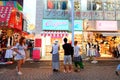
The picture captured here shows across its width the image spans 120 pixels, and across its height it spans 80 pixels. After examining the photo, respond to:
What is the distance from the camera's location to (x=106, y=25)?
108 ft

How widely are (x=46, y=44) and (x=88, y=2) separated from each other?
704 cm

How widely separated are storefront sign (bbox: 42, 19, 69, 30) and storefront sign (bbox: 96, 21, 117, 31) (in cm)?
364

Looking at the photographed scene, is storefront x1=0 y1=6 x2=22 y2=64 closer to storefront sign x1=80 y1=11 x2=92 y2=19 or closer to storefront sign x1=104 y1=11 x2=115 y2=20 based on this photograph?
storefront sign x1=80 y1=11 x2=92 y2=19

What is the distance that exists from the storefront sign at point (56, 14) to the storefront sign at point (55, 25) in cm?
75

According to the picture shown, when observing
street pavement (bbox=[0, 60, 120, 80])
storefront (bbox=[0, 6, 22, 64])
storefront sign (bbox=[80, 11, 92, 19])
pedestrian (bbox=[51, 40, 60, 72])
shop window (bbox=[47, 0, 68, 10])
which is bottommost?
street pavement (bbox=[0, 60, 120, 80])

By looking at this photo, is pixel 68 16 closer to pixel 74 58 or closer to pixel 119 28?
pixel 119 28

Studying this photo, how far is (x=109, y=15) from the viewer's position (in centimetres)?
3353

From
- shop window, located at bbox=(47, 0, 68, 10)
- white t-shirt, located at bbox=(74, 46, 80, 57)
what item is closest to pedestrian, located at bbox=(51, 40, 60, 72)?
white t-shirt, located at bbox=(74, 46, 80, 57)

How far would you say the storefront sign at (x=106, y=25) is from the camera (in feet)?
107

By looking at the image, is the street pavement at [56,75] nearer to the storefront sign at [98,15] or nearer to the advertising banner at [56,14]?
the advertising banner at [56,14]

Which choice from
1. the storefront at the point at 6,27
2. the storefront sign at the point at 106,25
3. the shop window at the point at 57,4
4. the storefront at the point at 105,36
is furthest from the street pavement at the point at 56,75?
the shop window at the point at 57,4

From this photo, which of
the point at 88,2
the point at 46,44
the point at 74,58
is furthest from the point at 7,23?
the point at 88,2

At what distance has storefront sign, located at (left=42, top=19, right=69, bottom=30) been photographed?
105ft

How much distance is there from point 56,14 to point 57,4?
4.14 ft
